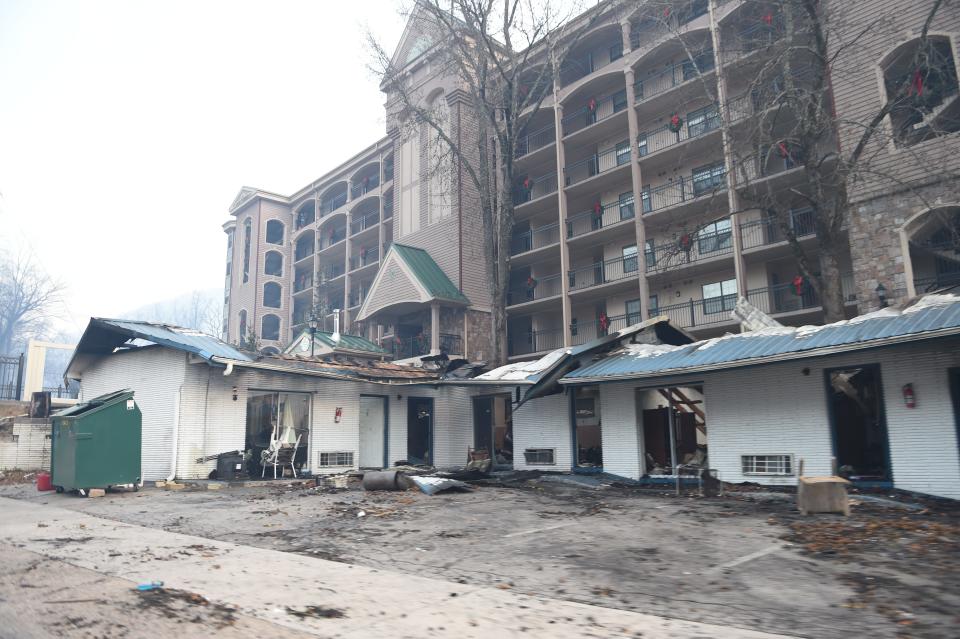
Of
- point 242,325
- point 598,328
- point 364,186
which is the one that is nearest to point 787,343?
point 598,328

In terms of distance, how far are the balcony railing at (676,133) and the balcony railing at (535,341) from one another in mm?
10695

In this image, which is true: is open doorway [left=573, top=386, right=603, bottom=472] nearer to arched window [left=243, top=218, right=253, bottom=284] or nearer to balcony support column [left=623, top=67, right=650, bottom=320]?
balcony support column [left=623, top=67, right=650, bottom=320]

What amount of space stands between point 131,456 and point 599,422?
11.9 m

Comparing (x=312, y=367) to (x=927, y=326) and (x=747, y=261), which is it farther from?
(x=747, y=261)

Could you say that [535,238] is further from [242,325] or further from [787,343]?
[242,325]

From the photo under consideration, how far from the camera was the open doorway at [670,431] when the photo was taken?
14627mm

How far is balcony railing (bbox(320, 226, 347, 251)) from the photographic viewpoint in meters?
48.6

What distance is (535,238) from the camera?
35.0 metres

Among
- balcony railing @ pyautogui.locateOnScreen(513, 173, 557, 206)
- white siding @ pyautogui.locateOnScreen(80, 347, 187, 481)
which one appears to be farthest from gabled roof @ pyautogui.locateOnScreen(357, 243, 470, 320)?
white siding @ pyautogui.locateOnScreen(80, 347, 187, 481)

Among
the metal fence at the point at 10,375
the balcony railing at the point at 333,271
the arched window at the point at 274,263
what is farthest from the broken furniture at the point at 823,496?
the arched window at the point at 274,263

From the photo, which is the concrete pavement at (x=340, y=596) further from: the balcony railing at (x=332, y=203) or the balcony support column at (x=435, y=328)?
the balcony railing at (x=332, y=203)

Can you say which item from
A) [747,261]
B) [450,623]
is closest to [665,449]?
[450,623]

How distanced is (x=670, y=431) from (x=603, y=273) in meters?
17.7

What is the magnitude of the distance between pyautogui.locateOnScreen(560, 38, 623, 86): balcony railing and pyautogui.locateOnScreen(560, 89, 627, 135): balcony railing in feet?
6.42
